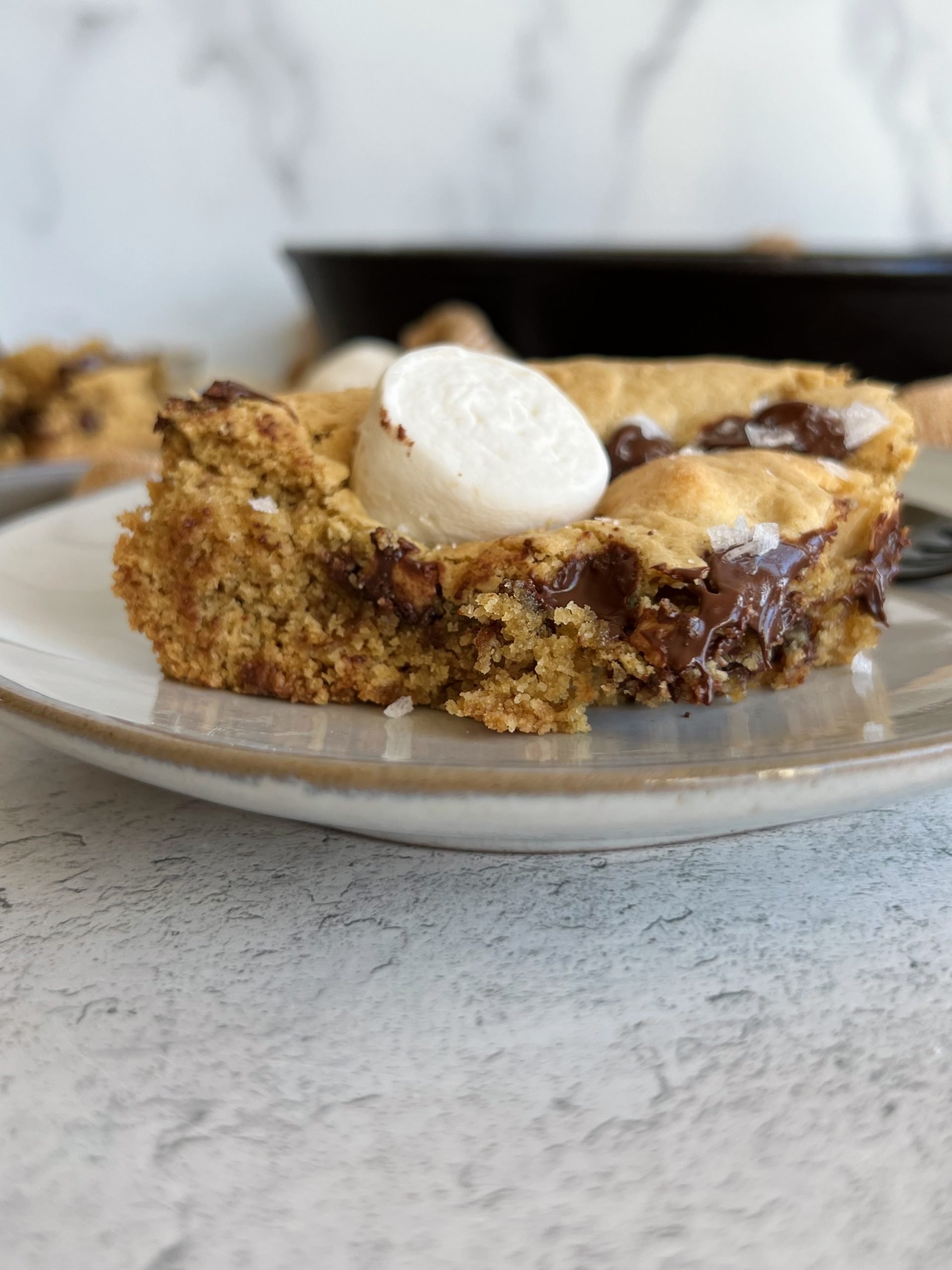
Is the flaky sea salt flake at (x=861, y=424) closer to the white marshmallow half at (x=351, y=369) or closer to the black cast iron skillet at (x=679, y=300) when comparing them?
the white marshmallow half at (x=351, y=369)

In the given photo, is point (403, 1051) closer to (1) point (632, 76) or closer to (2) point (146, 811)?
(2) point (146, 811)

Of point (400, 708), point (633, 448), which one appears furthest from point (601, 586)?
point (633, 448)

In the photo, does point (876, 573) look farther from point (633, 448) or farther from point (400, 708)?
point (400, 708)

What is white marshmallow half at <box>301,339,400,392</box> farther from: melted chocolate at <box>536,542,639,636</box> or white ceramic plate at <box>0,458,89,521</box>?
melted chocolate at <box>536,542,639,636</box>

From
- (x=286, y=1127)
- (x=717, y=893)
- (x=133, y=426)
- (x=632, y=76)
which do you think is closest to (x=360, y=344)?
(x=133, y=426)

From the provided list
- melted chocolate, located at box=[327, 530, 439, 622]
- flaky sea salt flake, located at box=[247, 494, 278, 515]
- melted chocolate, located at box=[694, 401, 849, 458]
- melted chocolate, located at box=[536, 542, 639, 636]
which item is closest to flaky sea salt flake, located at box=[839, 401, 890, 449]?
melted chocolate, located at box=[694, 401, 849, 458]

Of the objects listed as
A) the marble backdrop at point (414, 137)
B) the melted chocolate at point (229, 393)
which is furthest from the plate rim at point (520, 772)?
the marble backdrop at point (414, 137)
